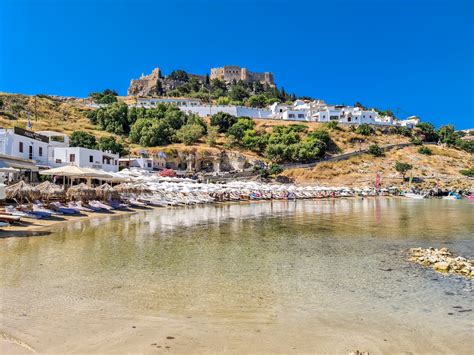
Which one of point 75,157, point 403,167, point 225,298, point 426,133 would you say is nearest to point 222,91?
point 426,133

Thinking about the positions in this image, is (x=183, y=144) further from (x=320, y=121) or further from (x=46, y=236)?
(x=46, y=236)

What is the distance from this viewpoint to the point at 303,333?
6301mm

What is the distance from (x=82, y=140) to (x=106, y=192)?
150ft

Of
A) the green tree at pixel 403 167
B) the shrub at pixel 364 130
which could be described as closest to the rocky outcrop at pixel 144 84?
the shrub at pixel 364 130

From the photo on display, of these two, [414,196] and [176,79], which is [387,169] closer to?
[414,196]

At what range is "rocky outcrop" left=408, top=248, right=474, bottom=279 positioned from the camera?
10523 mm

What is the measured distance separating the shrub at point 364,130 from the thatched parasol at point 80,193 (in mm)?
82370

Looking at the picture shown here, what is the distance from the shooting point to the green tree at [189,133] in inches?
3191

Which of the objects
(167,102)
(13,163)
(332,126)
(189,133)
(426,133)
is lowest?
(13,163)

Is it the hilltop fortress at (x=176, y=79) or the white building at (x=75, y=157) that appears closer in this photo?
the white building at (x=75, y=157)

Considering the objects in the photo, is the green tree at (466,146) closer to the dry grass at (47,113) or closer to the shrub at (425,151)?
the shrub at (425,151)

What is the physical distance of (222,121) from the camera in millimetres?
93625

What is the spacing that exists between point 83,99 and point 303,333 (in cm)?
13300

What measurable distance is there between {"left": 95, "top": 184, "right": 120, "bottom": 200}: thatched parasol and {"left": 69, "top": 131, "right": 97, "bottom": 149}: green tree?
4242 cm
